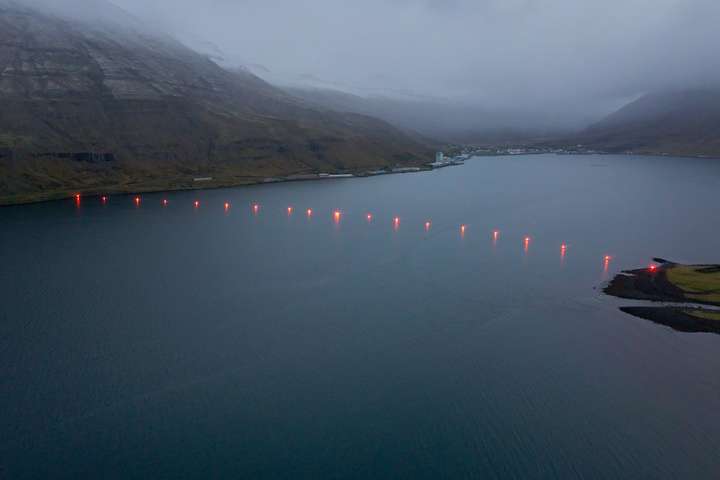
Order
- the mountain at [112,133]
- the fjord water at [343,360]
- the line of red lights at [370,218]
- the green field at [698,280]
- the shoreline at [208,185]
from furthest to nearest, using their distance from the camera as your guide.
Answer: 1. the mountain at [112,133]
2. the shoreline at [208,185]
3. the line of red lights at [370,218]
4. the green field at [698,280]
5. the fjord water at [343,360]

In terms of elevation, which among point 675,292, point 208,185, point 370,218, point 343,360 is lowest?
point 343,360

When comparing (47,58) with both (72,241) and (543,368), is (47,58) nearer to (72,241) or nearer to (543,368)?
(72,241)

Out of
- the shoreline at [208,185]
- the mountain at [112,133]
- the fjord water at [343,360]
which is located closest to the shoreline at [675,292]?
the fjord water at [343,360]

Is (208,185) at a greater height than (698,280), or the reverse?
(208,185)

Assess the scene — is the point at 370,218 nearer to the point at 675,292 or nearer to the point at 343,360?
the point at 675,292

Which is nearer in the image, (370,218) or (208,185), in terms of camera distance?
(370,218)

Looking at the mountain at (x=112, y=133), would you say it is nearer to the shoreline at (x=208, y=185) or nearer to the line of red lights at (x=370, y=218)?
the shoreline at (x=208, y=185)

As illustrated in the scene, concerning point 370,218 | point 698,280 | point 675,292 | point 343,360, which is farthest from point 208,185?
point 698,280
